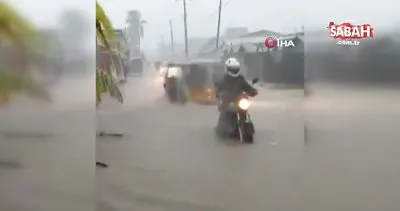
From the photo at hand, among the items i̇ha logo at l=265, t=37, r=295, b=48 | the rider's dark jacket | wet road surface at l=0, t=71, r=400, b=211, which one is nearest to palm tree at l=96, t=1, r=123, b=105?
wet road surface at l=0, t=71, r=400, b=211

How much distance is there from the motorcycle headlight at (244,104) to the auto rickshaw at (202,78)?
13 cm

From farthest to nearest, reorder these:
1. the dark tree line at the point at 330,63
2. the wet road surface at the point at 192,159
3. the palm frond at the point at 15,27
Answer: the palm frond at the point at 15,27 < the wet road surface at the point at 192,159 < the dark tree line at the point at 330,63

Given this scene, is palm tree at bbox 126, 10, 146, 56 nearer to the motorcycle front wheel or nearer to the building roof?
the building roof

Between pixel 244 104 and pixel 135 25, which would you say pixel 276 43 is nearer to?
pixel 244 104

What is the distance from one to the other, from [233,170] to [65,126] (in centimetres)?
95

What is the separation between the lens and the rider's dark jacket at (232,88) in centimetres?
234

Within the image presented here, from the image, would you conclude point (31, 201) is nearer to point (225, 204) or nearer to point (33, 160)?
point (33, 160)

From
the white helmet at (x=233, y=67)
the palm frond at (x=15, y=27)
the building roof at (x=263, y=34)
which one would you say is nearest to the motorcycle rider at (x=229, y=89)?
the white helmet at (x=233, y=67)

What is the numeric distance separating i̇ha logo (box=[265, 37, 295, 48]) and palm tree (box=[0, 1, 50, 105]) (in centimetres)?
122

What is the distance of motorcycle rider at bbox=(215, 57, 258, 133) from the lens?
7.72 feet

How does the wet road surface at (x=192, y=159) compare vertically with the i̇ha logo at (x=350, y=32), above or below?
below

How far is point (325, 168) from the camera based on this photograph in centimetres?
228

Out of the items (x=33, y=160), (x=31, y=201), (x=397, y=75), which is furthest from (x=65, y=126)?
(x=397, y=75)

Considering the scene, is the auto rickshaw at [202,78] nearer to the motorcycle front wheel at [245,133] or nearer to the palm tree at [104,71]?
the motorcycle front wheel at [245,133]
